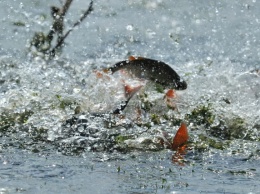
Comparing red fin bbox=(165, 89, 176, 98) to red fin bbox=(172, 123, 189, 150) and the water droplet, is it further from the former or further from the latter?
the water droplet

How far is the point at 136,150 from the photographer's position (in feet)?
13.2

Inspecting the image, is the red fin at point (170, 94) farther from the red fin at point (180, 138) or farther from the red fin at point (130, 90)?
the red fin at point (180, 138)

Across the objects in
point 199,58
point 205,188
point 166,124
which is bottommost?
point 205,188

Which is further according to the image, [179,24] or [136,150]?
[179,24]

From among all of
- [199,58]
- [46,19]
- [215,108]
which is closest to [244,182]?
[215,108]

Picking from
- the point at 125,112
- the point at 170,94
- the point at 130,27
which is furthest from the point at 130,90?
the point at 130,27

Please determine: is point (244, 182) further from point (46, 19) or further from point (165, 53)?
point (46, 19)

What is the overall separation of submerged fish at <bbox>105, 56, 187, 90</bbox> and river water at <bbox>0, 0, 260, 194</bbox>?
11 cm

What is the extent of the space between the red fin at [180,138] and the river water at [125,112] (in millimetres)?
52

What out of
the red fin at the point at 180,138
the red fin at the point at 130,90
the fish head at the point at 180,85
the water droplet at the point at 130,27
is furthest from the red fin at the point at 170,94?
the water droplet at the point at 130,27

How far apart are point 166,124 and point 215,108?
411mm

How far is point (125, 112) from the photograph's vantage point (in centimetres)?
463

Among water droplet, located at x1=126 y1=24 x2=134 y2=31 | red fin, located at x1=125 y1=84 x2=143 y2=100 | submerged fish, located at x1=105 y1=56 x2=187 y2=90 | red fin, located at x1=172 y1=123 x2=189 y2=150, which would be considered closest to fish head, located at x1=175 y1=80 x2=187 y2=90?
submerged fish, located at x1=105 y1=56 x2=187 y2=90

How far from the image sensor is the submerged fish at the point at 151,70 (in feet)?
15.2
